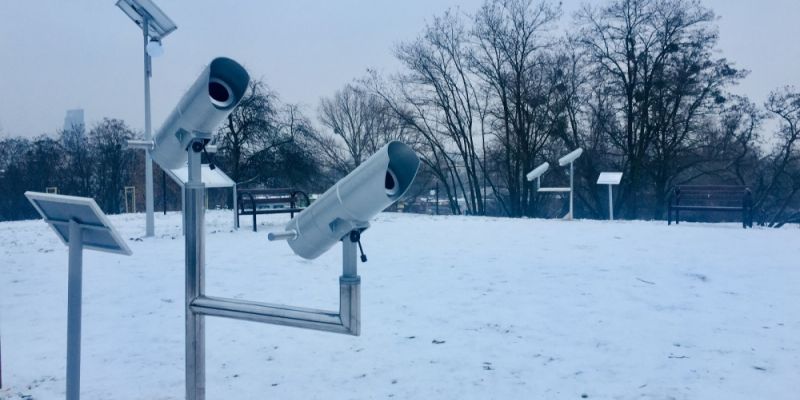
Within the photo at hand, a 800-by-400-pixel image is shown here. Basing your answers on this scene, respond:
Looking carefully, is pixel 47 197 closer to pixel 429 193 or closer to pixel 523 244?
pixel 523 244

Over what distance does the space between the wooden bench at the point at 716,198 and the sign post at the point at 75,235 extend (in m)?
9.48

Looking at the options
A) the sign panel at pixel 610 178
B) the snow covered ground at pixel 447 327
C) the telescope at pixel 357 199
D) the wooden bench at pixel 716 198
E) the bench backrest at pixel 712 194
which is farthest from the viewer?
the sign panel at pixel 610 178

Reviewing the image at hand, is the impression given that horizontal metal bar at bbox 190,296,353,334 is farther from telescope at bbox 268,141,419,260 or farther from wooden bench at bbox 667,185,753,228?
wooden bench at bbox 667,185,753,228

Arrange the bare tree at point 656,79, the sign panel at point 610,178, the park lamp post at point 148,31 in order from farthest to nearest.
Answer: the bare tree at point 656,79 < the sign panel at point 610,178 < the park lamp post at point 148,31

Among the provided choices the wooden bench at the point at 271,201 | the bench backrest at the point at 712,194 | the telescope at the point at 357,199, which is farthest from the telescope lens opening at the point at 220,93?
the bench backrest at the point at 712,194

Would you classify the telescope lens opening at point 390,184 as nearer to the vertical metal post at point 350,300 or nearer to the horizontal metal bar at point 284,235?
the vertical metal post at point 350,300

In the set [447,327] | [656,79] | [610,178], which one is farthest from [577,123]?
[447,327]

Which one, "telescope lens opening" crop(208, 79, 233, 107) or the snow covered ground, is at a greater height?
"telescope lens opening" crop(208, 79, 233, 107)

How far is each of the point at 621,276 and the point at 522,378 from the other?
2.85 metres

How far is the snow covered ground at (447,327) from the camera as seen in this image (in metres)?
2.81

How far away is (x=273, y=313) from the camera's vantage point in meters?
1.94

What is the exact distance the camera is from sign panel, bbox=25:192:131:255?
1.96m

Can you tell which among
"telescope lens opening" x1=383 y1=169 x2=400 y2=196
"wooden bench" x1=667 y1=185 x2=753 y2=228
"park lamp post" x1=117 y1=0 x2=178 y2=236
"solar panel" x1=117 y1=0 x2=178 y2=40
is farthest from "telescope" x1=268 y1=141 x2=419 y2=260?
"wooden bench" x1=667 y1=185 x2=753 y2=228

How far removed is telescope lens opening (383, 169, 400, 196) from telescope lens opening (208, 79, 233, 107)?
669 mm
